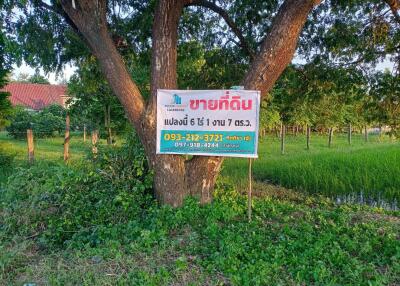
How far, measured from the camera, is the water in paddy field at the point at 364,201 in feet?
28.7

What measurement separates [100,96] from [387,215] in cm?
950

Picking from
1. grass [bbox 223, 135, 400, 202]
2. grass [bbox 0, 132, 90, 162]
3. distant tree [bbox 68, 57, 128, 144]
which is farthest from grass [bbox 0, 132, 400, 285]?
distant tree [bbox 68, 57, 128, 144]

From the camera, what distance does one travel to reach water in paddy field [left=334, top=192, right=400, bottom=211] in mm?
8750

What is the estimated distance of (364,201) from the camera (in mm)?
9195

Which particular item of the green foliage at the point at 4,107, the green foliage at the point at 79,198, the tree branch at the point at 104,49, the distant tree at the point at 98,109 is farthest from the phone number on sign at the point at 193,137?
the green foliage at the point at 4,107

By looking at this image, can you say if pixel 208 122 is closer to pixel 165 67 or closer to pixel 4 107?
pixel 165 67

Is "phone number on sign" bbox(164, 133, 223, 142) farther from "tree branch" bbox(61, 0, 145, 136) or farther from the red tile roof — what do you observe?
the red tile roof

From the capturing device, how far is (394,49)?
28.0 feet

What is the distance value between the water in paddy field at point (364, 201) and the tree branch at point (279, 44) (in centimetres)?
457

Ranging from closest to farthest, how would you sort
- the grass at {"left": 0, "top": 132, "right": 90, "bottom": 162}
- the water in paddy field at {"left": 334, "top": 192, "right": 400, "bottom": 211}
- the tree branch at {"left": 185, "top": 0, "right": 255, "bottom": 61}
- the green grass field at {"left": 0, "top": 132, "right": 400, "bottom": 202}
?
the tree branch at {"left": 185, "top": 0, "right": 255, "bottom": 61} < the grass at {"left": 0, "top": 132, "right": 90, "bottom": 162} < the water in paddy field at {"left": 334, "top": 192, "right": 400, "bottom": 211} < the green grass field at {"left": 0, "top": 132, "right": 400, "bottom": 202}

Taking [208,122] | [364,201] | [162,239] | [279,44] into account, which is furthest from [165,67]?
[364,201]

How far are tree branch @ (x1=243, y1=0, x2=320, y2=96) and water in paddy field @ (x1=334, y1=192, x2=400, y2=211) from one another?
457cm

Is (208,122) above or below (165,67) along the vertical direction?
below

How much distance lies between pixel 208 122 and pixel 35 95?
153 ft
